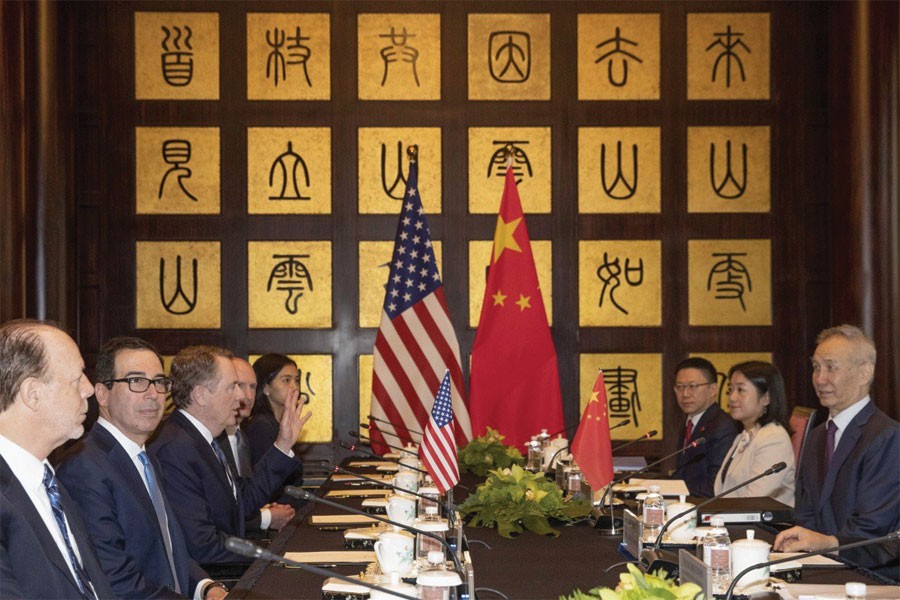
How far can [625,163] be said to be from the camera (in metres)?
6.51

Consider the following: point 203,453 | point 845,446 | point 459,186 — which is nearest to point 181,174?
point 459,186

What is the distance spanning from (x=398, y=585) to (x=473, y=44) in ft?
16.3

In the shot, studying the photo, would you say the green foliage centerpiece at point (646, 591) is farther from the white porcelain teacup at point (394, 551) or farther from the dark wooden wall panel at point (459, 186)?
the dark wooden wall panel at point (459, 186)

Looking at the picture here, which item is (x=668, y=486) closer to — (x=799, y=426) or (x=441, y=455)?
(x=441, y=455)

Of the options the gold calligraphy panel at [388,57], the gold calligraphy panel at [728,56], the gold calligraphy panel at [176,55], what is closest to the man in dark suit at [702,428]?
the gold calligraphy panel at [728,56]

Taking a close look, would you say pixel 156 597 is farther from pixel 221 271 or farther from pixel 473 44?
pixel 473 44

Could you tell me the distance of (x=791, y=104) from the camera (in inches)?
256

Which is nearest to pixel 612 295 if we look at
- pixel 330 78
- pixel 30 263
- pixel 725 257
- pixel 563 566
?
pixel 725 257

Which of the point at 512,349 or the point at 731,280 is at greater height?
the point at 731,280

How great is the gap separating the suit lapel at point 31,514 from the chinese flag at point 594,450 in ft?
5.48

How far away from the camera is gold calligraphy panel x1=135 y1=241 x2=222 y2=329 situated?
6.46m

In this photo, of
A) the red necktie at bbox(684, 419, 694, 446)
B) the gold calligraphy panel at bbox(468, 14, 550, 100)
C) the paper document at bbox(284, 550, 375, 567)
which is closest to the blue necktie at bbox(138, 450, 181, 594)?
the paper document at bbox(284, 550, 375, 567)

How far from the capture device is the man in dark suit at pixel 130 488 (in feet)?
8.80

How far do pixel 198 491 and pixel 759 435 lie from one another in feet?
6.91
